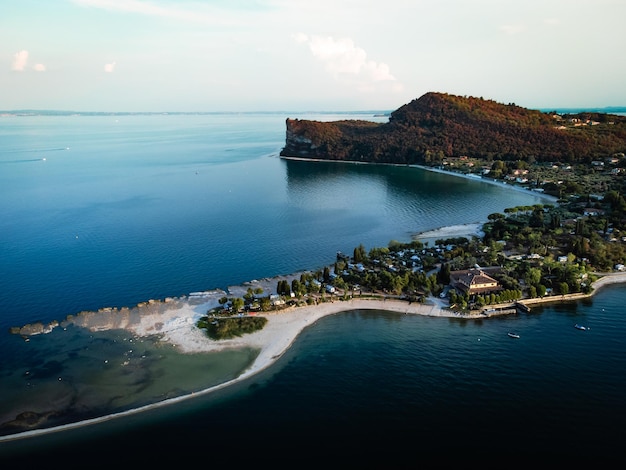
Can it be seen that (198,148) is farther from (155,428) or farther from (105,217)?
(155,428)

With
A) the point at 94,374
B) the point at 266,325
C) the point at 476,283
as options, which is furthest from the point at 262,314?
the point at 476,283

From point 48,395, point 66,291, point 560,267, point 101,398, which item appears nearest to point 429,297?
point 560,267

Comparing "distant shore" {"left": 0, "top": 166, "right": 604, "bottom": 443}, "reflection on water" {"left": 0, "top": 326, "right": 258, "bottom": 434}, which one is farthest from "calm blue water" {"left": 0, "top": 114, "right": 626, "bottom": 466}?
"distant shore" {"left": 0, "top": 166, "right": 604, "bottom": 443}

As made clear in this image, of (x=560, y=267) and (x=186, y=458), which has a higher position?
(x=560, y=267)

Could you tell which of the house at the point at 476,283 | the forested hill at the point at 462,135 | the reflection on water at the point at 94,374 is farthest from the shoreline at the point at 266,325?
the forested hill at the point at 462,135

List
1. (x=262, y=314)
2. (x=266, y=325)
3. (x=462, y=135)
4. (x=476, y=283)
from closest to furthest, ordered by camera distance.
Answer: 1. (x=266, y=325)
2. (x=262, y=314)
3. (x=476, y=283)
4. (x=462, y=135)

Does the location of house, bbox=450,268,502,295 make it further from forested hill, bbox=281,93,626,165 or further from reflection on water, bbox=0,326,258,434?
forested hill, bbox=281,93,626,165

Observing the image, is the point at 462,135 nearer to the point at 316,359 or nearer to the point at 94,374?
the point at 316,359

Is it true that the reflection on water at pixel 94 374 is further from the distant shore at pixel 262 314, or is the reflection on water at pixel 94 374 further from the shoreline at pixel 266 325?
the distant shore at pixel 262 314
